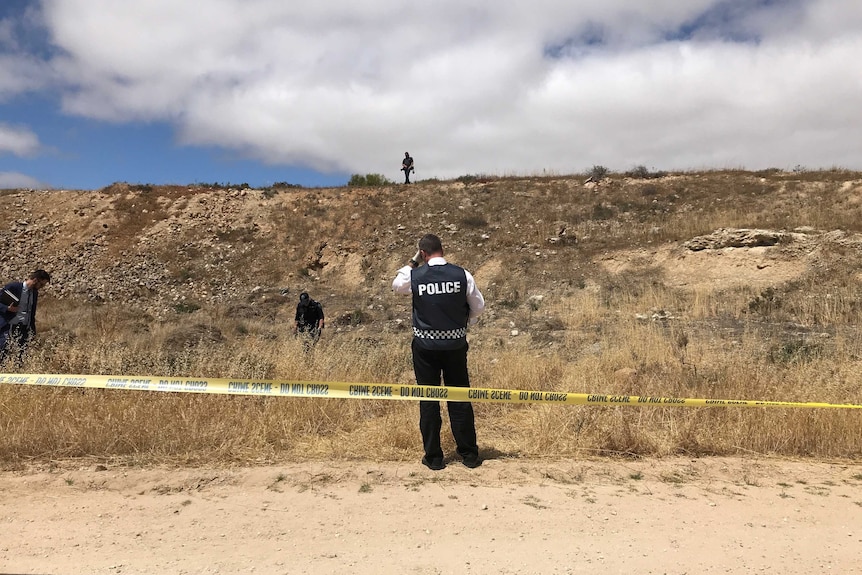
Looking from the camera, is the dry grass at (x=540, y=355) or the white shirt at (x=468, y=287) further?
the dry grass at (x=540, y=355)

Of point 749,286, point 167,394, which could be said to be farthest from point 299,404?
point 749,286

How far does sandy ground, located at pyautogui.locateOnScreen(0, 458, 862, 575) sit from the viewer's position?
3.03 meters

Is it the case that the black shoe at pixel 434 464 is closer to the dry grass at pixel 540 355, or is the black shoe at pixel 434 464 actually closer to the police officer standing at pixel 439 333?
the police officer standing at pixel 439 333

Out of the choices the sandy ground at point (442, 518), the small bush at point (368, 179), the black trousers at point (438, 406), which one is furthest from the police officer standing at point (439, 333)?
the small bush at point (368, 179)

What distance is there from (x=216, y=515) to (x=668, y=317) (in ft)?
38.0

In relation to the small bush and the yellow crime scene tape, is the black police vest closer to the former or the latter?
the yellow crime scene tape

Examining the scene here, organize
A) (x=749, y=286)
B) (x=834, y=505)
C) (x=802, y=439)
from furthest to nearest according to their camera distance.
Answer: (x=749, y=286) → (x=802, y=439) → (x=834, y=505)

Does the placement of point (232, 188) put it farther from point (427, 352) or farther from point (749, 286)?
point (427, 352)

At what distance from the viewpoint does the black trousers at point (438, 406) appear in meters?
4.37

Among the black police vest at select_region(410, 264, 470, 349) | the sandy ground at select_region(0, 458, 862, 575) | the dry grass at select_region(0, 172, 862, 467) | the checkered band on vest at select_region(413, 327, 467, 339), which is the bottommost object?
the sandy ground at select_region(0, 458, 862, 575)

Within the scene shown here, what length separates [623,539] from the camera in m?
3.27

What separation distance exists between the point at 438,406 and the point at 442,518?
103cm

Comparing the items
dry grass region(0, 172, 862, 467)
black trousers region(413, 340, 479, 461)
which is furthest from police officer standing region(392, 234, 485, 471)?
dry grass region(0, 172, 862, 467)

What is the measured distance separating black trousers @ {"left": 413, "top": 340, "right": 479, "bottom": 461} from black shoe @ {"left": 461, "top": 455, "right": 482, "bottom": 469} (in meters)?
0.02
